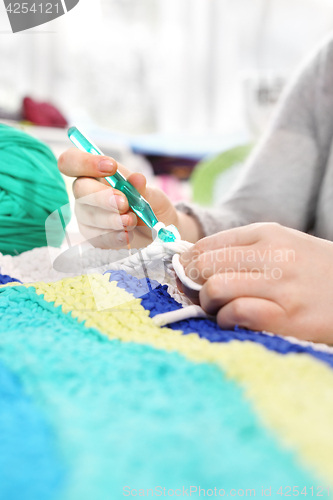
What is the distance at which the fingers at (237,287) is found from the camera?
10.4 inches

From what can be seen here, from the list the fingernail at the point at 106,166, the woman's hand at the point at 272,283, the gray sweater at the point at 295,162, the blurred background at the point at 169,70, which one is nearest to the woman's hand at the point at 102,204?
the fingernail at the point at 106,166

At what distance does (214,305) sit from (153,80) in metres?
1.60

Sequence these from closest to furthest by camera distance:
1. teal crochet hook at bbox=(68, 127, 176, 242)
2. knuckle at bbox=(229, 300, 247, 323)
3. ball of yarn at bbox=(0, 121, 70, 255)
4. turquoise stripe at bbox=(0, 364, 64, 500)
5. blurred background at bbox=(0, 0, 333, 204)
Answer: turquoise stripe at bbox=(0, 364, 64, 500)
knuckle at bbox=(229, 300, 247, 323)
teal crochet hook at bbox=(68, 127, 176, 242)
ball of yarn at bbox=(0, 121, 70, 255)
blurred background at bbox=(0, 0, 333, 204)

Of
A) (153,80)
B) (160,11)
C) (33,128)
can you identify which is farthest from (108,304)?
(160,11)

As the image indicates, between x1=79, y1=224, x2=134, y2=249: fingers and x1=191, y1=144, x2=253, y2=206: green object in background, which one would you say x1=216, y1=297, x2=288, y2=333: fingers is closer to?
x1=79, y1=224, x2=134, y2=249: fingers

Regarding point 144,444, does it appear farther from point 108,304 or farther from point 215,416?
point 108,304

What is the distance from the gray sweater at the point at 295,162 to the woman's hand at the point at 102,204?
28cm

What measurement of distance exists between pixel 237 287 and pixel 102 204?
18cm

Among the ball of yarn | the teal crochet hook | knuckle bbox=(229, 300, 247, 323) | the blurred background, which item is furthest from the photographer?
the blurred background

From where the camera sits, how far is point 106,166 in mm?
375

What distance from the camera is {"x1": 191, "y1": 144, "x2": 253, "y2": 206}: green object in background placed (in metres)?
1.16

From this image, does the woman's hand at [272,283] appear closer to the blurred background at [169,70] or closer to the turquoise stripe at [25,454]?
the turquoise stripe at [25,454]

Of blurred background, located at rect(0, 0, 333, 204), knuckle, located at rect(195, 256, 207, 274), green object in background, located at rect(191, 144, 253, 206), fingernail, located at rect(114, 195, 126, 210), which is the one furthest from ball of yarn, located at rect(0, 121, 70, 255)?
blurred background, located at rect(0, 0, 333, 204)

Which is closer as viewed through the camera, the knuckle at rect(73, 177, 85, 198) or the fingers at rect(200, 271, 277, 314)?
the fingers at rect(200, 271, 277, 314)
